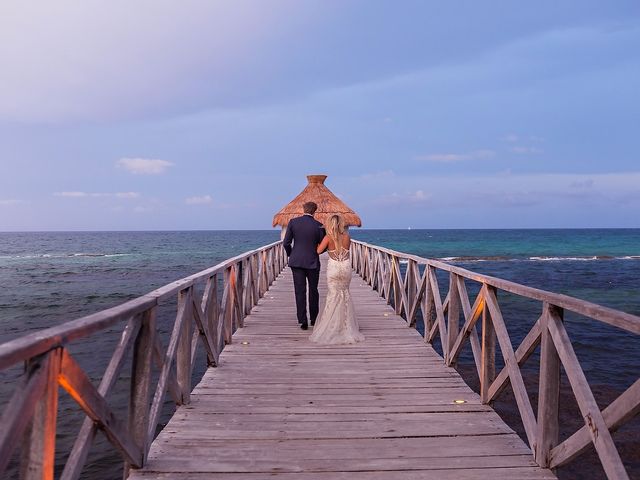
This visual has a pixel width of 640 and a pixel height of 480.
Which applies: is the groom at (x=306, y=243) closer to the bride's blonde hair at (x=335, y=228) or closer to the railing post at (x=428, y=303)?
the bride's blonde hair at (x=335, y=228)

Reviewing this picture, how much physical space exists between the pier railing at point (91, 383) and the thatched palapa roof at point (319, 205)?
14.1 metres

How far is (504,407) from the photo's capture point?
865cm

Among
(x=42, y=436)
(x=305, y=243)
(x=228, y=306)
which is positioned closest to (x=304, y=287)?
(x=305, y=243)

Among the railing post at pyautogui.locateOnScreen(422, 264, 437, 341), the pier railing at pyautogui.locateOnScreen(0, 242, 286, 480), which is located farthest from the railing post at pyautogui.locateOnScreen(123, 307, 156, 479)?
the railing post at pyautogui.locateOnScreen(422, 264, 437, 341)

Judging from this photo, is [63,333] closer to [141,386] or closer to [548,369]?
[141,386]

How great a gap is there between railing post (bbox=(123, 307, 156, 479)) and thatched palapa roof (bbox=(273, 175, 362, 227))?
15833 mm

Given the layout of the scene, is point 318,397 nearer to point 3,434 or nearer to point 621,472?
Answer: point 621,472

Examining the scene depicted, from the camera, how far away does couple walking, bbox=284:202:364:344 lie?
690cm

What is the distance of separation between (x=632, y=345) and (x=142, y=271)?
114 feet

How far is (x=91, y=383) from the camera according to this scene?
93.1 inches

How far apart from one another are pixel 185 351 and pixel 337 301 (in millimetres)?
2737

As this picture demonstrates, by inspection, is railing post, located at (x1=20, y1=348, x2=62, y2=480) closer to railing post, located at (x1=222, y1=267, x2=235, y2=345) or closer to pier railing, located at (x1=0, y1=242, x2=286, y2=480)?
pier railing, located at (x1=0, y1=242, x2=286, y2=480)

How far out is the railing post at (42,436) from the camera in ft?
6.57

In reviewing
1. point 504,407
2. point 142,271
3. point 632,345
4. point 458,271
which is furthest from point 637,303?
point 142,271
